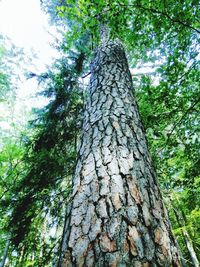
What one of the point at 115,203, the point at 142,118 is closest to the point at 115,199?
the point at 115,203

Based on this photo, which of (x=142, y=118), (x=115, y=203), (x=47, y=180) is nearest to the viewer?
(x=115, y=203)

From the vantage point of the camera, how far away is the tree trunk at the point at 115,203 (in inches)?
41.5

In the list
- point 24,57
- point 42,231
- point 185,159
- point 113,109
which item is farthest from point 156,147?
point 24,57

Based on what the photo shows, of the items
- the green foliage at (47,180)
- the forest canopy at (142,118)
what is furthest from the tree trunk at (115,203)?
the green foliage at (47,180)

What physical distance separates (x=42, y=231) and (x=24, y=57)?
15.4 meters

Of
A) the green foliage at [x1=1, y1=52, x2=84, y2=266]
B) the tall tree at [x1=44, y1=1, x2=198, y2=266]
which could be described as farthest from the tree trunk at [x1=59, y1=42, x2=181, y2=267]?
the green foliage at [x1=1, y1=52, x2=84, y2=266]

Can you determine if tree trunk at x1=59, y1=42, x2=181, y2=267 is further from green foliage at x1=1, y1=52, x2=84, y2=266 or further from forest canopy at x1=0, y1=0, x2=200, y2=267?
green foliage at x1=1, y1=52, x2=84, y2=266

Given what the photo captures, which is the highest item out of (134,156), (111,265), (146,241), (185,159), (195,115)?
(195,115)

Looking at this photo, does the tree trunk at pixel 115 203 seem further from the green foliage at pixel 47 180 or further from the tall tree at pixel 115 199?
the green foliage at pixel 47 180

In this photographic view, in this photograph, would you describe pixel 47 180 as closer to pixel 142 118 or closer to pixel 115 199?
pixel 142 118

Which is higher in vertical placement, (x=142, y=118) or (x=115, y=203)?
(x=142, y=118)

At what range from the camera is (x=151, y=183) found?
153cm

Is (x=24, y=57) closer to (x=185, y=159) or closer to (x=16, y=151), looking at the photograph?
(x=16, y=151)

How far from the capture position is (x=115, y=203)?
1270 mm
